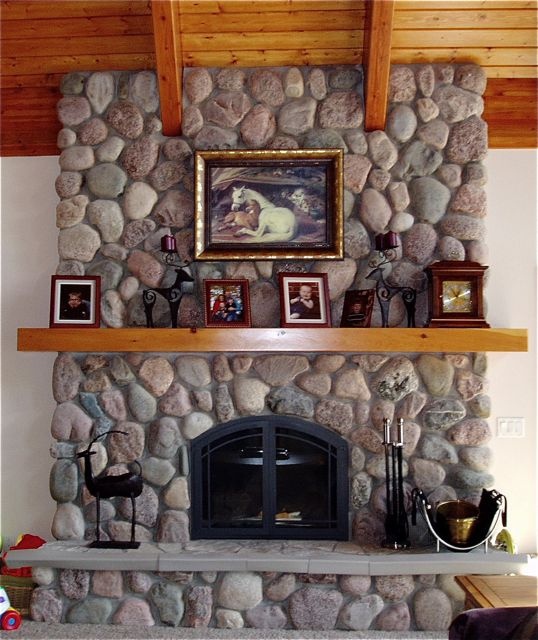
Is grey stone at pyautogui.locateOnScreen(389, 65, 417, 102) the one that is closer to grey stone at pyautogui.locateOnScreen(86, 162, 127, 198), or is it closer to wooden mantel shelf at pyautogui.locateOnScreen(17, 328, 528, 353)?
wooden mantel shelf at pyautogui.locateOnScreen(17, 328, 528, 353)

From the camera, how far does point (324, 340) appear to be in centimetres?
390

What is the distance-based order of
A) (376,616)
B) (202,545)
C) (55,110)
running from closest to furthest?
(376,616), (202,545), (55,110)

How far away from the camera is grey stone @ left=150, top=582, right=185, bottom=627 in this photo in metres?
3.77

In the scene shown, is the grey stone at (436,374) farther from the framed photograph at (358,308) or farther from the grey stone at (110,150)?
the grey stone at (110,150)

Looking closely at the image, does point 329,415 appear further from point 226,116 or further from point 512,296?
point 226,116

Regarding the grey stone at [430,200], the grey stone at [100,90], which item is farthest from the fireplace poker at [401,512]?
the grey stone at [100,90]

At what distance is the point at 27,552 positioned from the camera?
3.86 m

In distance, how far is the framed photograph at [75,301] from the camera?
4.09 m

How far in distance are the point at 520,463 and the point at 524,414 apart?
294 mm

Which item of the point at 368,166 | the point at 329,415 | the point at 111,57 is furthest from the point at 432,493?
the point at 111,57

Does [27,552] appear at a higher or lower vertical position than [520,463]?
lower

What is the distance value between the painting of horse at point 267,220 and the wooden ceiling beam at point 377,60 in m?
0.67

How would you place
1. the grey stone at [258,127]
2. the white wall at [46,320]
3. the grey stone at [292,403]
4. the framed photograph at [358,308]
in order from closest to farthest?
the framed photograph at [358,308] → the grey stone at [292,403] → the grey stone at [258,127] → the white wall at [46,320]

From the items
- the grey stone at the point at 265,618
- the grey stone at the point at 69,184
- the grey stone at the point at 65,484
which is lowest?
the grey stone at the point at 265,618
